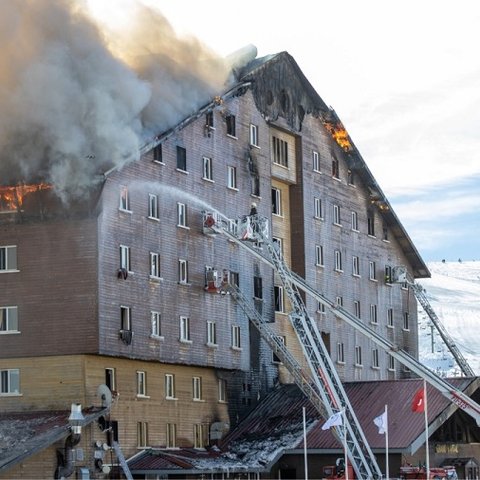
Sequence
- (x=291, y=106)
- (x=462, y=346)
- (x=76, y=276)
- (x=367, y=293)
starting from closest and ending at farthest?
(x=76, y=276), (x=291, y=106), (x=367, y=293), (x=462, y=346)

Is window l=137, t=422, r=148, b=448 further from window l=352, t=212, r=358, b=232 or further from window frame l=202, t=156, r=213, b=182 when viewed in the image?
window l=352, t=212, r=358, b=232

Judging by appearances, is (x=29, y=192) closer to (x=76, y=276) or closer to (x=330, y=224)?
(x=76, y=276)

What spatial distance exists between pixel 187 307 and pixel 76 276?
8727 millimetres

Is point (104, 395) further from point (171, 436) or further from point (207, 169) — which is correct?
point (207, 169)

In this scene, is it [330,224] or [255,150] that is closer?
[255,150]

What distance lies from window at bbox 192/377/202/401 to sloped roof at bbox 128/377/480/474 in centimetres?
283

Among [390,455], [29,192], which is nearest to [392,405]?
[390,455]

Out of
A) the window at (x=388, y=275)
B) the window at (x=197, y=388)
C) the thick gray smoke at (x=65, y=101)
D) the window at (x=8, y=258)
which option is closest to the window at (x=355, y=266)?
the window at (x=388, y=275)

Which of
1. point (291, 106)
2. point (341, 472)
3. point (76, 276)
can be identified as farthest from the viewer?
point (291, 106)

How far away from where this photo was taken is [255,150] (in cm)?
8019

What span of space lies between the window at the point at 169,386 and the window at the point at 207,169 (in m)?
10.9

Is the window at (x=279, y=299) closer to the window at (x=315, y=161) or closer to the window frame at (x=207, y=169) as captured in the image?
the window at (x=315, y=161)

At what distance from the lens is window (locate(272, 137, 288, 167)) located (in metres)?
82.6

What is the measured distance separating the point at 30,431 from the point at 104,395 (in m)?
4.25
